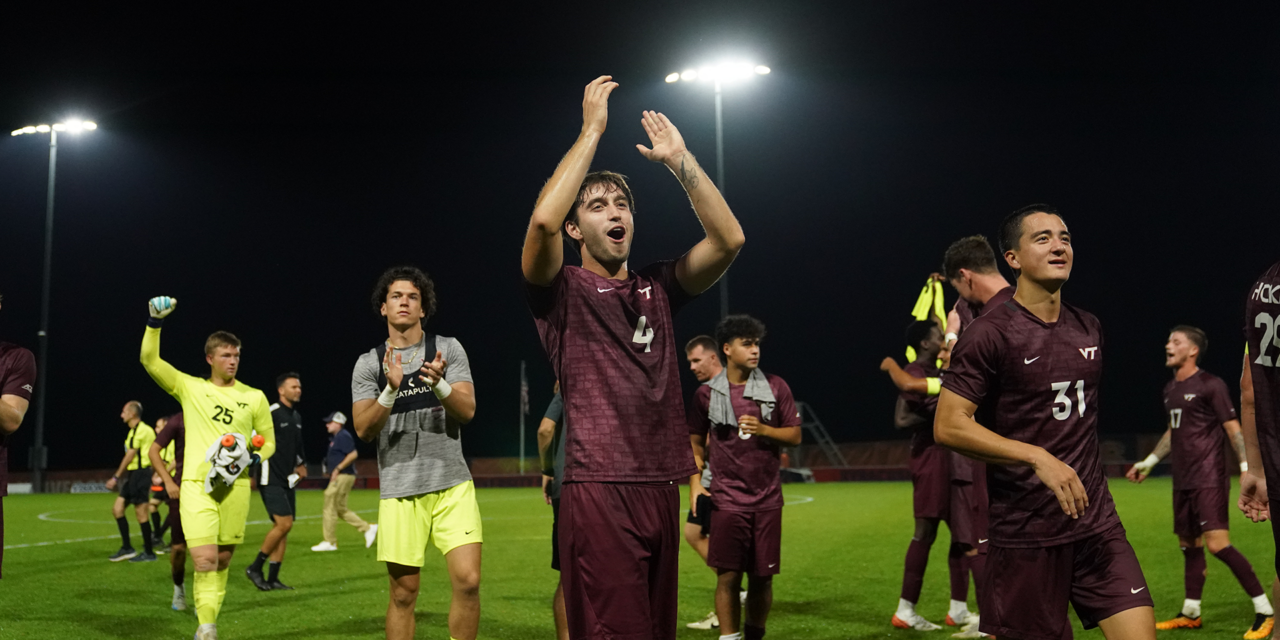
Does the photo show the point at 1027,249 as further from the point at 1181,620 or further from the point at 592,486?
the point at 1181,620

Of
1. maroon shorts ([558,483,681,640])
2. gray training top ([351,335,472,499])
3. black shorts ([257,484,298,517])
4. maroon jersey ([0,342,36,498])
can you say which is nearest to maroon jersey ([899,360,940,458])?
gray training top ([351,335,472,499])

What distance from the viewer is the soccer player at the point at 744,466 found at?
7418 millimetres

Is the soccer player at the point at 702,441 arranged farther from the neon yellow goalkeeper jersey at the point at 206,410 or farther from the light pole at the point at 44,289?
the light pole at the point at 44,289

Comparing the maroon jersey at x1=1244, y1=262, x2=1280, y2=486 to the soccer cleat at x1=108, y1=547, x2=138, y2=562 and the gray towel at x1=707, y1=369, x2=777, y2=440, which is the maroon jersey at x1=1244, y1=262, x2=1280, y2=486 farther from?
the soccer cleat at x1=108, y1=547, x2=138, y2=562

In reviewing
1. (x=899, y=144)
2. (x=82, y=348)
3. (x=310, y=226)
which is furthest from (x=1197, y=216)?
(x=82, y=348)

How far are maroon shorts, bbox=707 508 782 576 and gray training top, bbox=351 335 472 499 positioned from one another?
6.15ft

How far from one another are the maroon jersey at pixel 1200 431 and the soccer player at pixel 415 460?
Result: 6028 mm

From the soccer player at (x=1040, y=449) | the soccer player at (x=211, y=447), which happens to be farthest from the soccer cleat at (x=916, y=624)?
the soccer player at (x=211, y=447)

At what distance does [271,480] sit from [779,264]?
1609 inches

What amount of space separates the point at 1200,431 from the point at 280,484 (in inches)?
385

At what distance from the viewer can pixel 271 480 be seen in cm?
1280

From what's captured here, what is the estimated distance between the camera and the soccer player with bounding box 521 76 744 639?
3664mm

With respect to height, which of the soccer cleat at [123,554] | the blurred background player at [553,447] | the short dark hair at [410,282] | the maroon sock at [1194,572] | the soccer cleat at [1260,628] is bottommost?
the soccer cleat at [123,554]

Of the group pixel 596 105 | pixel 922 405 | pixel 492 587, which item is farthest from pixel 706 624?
pixel 596 105
